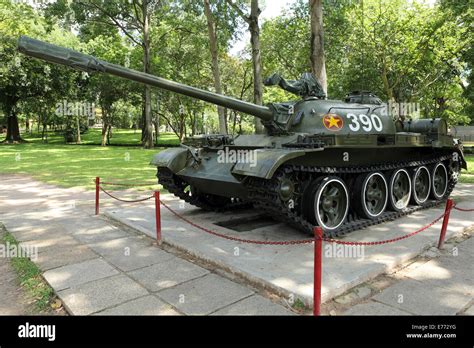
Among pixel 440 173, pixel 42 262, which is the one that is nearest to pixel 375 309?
pixel 42 262

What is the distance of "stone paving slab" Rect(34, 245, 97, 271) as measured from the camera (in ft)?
18.0

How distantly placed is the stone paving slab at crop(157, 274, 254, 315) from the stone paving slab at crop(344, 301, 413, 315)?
1.12m

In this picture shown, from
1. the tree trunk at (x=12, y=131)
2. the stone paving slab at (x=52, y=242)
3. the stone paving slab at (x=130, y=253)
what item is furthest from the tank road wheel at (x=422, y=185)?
the tree trunk at (x=12, y=131)

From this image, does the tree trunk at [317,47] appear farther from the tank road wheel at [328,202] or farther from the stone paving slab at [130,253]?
the stone paving slab at [130,253]

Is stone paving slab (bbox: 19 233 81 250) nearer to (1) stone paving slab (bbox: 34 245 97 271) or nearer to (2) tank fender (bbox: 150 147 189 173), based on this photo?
(1) stone paving slab (bbox: 34 245 97 271)

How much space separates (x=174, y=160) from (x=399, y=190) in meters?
4.67

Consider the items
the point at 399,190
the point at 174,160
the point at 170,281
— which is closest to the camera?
the point at 170,281

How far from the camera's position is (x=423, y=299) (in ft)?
14.0

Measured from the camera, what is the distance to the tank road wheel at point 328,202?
621 centimetres
